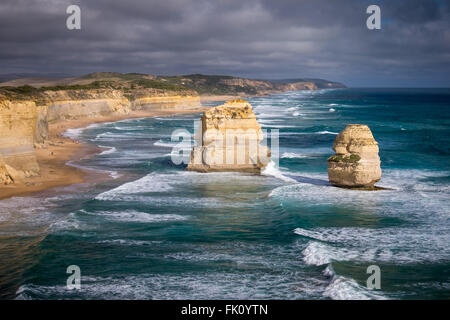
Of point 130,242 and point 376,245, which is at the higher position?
point 130,242

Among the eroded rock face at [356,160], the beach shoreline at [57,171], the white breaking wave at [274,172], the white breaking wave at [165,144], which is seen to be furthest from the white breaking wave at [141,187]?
the white breaking wave at [165,144]

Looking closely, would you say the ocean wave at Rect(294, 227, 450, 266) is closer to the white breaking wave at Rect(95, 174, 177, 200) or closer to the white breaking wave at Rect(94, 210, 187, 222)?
the white breaking wave at Rect(94, 210, 187, 222)

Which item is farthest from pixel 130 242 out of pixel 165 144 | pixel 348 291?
pixel 165 144

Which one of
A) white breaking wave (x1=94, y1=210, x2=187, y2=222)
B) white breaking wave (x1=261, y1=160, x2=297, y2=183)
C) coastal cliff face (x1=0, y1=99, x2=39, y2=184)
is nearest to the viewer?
white breaking wave (x1=94, y1=210, x2=187, y2=222)

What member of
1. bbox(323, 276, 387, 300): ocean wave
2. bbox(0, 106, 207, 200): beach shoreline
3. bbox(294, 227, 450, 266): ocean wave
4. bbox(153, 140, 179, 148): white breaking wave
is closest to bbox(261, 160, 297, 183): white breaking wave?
bbox(0, 106, 207, 200): beach shoreline

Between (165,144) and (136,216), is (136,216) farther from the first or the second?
(165,144)

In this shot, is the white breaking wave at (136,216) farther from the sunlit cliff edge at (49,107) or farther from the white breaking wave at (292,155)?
the white breaking wave at (292,155)
